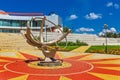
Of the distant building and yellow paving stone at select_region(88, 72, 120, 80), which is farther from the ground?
the distant building

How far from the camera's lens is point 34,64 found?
72.9ft

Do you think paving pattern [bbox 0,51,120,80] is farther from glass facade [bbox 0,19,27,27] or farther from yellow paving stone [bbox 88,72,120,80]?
glass facade [bbox 0,19,27,27]

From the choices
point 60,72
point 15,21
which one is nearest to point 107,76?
point 60,72

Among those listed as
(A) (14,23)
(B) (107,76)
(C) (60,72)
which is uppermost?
(A) (14,23)

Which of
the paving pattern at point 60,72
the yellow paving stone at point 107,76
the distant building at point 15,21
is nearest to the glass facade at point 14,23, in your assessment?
the distant building at point 15,21

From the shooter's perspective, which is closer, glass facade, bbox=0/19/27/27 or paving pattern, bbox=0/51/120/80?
paving pattern, bbox=0/51/120/80

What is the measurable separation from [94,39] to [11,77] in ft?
128

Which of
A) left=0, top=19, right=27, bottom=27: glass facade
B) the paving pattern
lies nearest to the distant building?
left=0, top=19, right=27, bottom=27: glass facade

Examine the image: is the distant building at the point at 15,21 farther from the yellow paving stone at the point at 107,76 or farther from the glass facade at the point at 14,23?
the yellow paving stone at the point at 107,76

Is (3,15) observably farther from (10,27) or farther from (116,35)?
(116,35)

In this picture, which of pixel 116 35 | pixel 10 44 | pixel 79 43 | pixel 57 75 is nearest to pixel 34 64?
pixel 57 75

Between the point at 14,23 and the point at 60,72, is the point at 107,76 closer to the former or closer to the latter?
the point at 60,72

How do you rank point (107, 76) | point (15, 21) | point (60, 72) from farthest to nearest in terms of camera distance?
Result: point (15, 21) → point (60, 72) → point (107, 76)

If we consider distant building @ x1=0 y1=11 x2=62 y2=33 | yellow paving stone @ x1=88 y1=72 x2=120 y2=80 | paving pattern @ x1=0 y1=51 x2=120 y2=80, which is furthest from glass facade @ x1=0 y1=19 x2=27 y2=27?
yellow paving stone @ x1=88 y1=72 x2=120 y2=80
